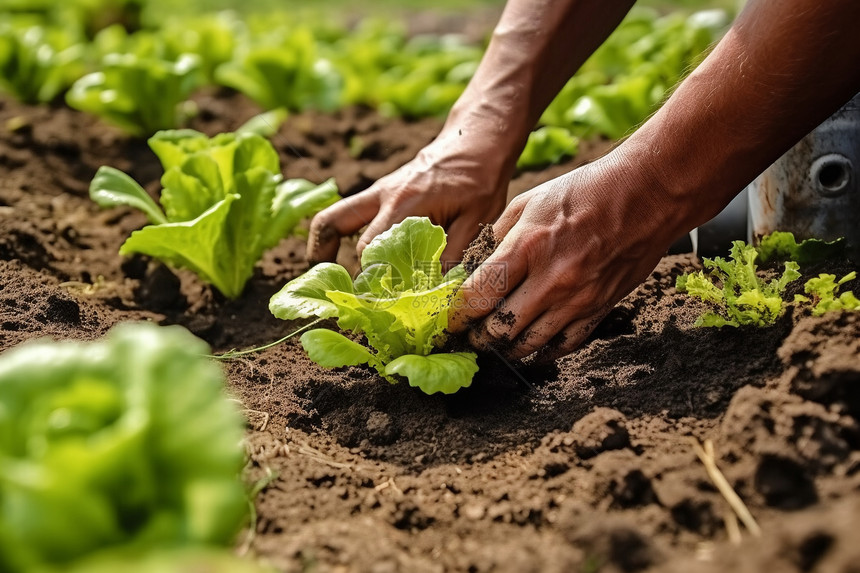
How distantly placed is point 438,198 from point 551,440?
972 mm

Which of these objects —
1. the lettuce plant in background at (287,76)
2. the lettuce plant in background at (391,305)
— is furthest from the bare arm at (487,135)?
the lettuce plant in background at (287,76)

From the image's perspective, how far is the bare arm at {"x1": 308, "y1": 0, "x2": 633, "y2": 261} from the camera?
2592mm

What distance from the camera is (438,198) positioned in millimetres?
2568

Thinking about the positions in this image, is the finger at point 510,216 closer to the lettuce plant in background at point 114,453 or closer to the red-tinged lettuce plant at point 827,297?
the red-tinged lettuce plant at point 827,297

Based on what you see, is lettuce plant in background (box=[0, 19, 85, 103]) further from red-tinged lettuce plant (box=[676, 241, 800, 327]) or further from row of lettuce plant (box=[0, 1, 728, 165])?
red-tinged lettuce plant (box=[676, 241, 800, 327])

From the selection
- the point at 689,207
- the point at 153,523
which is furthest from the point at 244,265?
the point at 153,523

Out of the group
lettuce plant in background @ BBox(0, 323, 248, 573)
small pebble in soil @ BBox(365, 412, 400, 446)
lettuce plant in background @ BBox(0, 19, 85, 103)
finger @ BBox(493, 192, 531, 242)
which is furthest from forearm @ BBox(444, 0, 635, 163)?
lettuce plant in background @ BBox(0, 19, 85, 103)

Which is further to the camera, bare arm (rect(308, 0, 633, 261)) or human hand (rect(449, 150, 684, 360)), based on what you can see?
bare arm (rect(308, 0, 633, 261))

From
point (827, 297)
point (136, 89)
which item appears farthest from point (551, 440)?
point (136, 89)

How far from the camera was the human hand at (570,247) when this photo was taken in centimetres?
203

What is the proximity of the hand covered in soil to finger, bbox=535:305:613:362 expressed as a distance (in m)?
0.57

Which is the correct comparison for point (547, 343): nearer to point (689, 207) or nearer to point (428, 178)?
point (689, 207)

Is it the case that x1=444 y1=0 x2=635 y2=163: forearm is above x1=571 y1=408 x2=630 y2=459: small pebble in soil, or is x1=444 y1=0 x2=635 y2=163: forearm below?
above

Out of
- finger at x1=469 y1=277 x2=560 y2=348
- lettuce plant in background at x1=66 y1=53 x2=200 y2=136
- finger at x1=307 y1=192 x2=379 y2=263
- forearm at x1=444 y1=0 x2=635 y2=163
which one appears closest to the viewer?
finger at x1=469 y1=277 x2=560 y2=348
